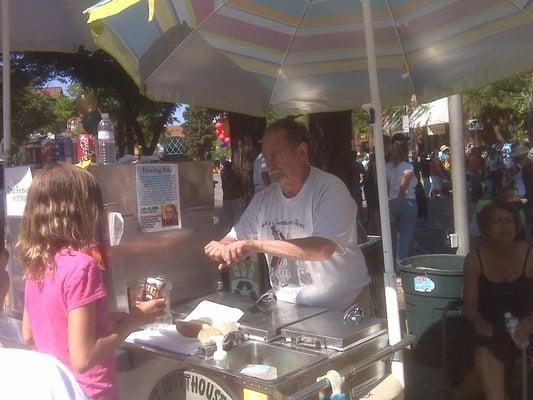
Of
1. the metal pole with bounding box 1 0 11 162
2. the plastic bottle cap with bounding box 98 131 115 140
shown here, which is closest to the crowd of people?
the plastic bottle cap with bounding box 98 131 115 140

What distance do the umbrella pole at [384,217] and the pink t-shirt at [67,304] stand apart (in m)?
1.13

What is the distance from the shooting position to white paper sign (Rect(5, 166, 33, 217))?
2.96m

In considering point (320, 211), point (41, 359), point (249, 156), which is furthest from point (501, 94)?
point (41, 359)

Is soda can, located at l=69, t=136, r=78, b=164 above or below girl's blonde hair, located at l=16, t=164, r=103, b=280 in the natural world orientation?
above

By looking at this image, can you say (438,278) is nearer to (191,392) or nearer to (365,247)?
(365,247)

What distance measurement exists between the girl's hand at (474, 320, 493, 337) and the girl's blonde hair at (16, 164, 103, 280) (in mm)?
2500

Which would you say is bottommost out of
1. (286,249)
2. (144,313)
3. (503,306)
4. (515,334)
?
(515,334)

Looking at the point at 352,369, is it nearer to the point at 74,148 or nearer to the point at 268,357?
the point at 268,357

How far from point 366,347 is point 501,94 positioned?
85.7 ft

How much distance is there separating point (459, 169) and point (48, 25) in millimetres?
3813

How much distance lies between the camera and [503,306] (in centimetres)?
367

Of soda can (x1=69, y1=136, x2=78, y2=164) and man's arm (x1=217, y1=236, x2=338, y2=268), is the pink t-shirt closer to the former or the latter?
man's arm (x1=217, y1=236, x2=338, y2=268)

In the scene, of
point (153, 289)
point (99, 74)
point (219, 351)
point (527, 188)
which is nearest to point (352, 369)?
point (219, 351)

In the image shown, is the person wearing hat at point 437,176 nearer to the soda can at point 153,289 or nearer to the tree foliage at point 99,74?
the tree foliage at point 99,74
